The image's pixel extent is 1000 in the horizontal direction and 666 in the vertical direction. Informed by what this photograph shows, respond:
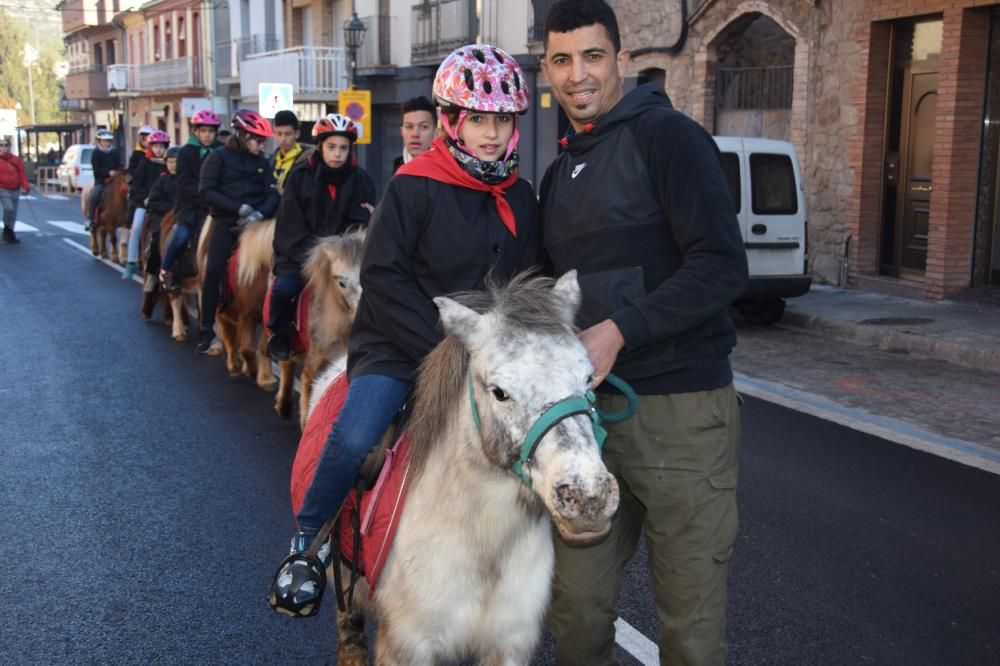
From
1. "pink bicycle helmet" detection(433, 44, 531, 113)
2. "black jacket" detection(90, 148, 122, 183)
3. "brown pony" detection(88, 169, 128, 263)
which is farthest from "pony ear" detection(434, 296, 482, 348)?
"black jacket" detection(90, 148, 122, 183)

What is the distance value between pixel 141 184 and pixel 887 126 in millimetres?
10787

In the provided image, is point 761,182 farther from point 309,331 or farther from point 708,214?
point 708,214

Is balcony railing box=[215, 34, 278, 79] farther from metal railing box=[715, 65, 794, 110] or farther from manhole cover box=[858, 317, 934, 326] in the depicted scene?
manhole cover box=[858, 317, 934, 326]

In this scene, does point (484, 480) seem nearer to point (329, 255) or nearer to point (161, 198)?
point (329, 255)

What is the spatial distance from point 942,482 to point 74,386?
7058 millimetres

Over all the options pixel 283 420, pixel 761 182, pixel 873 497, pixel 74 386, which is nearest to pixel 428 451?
pixel 873 497

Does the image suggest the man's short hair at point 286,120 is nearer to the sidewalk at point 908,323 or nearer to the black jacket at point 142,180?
the black jacket at point 142,180

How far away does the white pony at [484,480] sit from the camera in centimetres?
256

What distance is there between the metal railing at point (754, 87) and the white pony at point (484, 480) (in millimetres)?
15152

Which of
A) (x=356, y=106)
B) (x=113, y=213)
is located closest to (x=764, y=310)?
Result: (x=356, y=106)

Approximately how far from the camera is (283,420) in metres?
8.05

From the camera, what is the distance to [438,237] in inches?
127

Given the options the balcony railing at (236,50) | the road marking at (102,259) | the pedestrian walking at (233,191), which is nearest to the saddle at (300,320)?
the pedestrian walking at (233,191)

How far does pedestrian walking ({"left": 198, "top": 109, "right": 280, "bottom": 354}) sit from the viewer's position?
9367 mm
